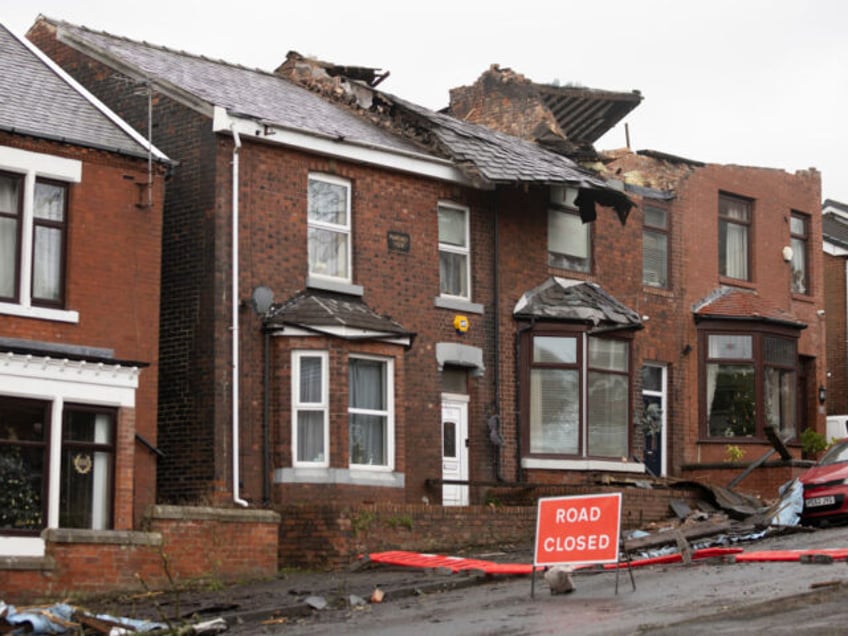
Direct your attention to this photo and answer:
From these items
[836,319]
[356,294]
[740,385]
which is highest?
[836,319]

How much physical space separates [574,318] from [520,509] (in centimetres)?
407

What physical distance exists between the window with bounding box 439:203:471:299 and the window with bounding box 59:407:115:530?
25.3 feet

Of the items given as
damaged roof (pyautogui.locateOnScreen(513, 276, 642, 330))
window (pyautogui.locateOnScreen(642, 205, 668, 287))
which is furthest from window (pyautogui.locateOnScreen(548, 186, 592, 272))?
window (pyautogui.locateOnScreen(642, 205, 668, 287))

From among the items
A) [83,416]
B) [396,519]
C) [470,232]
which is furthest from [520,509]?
[83,416]

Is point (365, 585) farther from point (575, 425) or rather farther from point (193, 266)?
point (575, 425)

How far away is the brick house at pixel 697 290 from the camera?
31.3 m

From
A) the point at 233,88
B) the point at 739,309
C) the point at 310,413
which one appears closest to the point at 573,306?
the point at 739,309

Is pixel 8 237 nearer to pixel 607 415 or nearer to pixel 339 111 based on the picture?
pixel 339 111

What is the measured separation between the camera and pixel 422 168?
27375 millimetres

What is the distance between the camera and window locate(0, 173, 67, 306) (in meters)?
22.0

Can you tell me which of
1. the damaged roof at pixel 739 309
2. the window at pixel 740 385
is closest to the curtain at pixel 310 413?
the damaged roof at pixel 739 309

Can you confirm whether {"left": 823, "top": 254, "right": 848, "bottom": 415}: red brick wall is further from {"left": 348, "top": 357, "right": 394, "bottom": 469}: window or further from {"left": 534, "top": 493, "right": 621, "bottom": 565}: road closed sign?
{"left": 534, "top": 493, "right": 621, "bottom": 565}: road closed sign

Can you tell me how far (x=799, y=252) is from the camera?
35.8 metres

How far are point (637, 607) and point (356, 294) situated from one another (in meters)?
10.5
